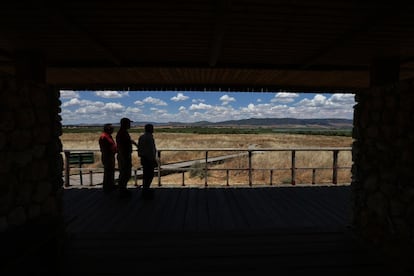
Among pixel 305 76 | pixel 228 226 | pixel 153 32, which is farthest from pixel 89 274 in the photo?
pixel 305 76

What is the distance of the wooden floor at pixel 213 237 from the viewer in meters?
3.10

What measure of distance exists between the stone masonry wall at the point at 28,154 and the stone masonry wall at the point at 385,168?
3877 mm

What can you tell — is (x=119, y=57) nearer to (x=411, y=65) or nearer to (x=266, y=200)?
(x=266, y=200)

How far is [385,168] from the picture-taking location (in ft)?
10.6

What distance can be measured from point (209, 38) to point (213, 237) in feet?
8.70

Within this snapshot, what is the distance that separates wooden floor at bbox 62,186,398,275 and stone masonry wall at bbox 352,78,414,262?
341 millimetres

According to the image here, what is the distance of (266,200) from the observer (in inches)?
236

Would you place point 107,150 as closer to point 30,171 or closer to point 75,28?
point 30,171

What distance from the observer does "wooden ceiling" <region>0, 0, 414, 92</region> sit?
2.56 meters

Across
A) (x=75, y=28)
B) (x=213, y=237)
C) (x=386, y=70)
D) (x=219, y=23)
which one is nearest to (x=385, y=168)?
(x=386, y=70)

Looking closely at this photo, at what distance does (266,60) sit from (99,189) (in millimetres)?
5203

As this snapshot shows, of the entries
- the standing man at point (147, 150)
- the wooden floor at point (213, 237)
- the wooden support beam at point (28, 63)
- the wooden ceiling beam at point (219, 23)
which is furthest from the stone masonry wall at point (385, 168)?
the wooden support beam at point (28, 63)

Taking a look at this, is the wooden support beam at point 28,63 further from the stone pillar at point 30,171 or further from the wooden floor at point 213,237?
the wooden floor at point 213,237

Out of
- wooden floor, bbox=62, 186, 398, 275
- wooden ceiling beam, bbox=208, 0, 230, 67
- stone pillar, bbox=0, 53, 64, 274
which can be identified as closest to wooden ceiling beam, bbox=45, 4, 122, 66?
stone pillar, bbox=0, 53, 64, 274
